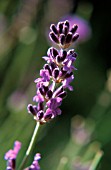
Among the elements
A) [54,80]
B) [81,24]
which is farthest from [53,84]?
[81,24]

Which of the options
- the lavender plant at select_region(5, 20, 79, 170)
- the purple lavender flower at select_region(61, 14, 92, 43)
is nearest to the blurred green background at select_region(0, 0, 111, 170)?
the purple lavender flower at select_region(61, 14, 92, 43)

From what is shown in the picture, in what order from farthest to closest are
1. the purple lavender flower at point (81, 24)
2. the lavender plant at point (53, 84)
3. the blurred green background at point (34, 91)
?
the purple lavender flower at point (81, 24), the blurred green background at point (34, 91), the lavender plant at point (53, 84)

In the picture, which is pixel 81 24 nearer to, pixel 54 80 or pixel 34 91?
pixel 34 91

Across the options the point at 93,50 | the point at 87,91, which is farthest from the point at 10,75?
the point at 93,50

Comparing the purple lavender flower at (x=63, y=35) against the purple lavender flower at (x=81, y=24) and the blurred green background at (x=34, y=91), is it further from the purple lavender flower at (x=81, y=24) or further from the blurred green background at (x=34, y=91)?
the purple lavender flower at (x=81, y=24)

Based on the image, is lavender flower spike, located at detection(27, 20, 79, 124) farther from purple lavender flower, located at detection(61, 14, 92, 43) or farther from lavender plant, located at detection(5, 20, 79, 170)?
purple lavender flower, located at detection(61, 14, 92, 43)

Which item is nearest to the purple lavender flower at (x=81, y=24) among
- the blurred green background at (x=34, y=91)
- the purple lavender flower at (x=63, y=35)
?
the blurred green background at (x=34, y=91)

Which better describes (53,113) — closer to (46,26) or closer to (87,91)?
(46,26)

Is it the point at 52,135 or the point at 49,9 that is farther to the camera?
the point at 52,135

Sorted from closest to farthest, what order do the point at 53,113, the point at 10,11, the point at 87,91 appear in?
the point at 53,113, the point at 10,11, the point at 87,91
